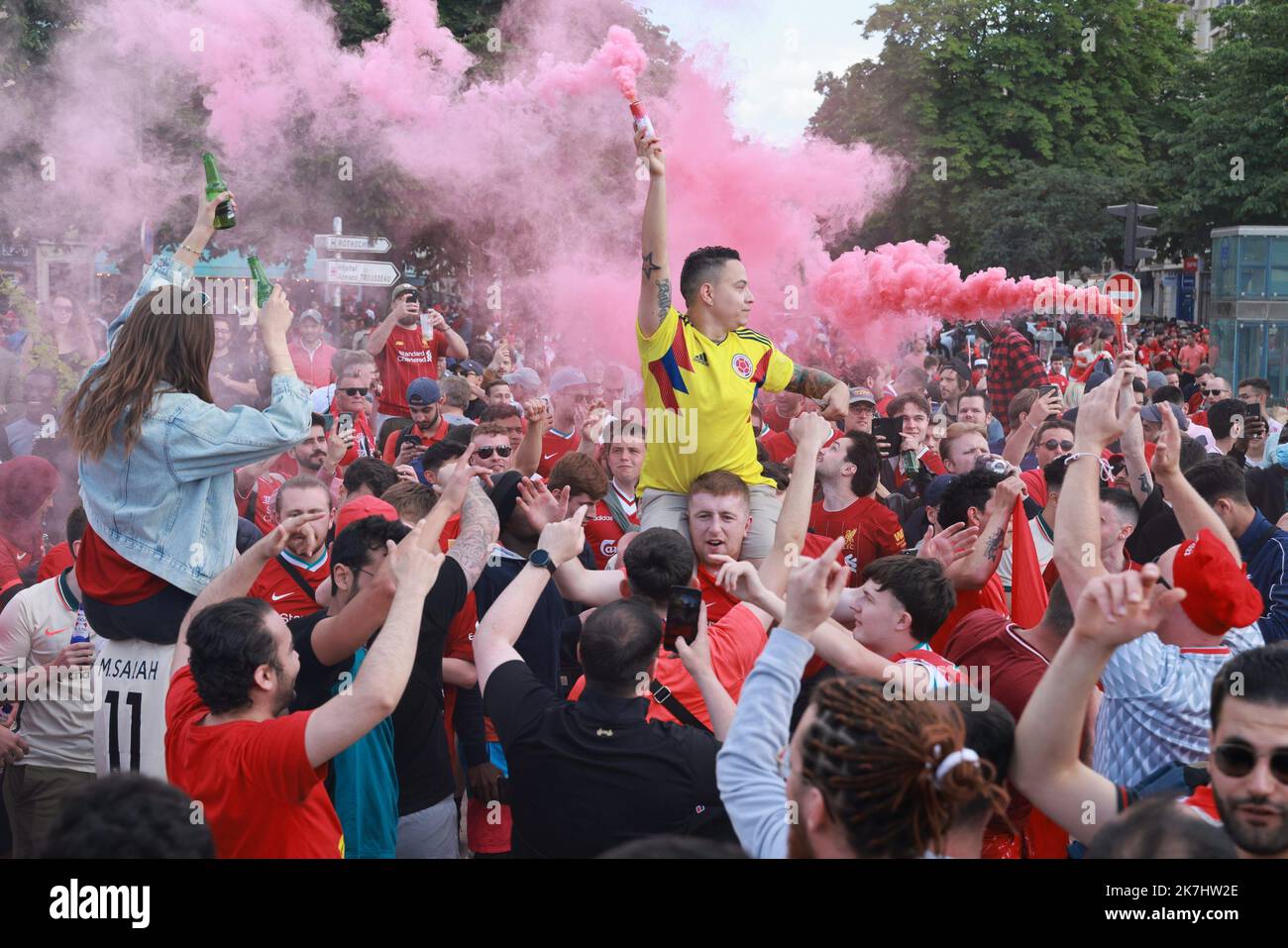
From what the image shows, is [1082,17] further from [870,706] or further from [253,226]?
[870,706]

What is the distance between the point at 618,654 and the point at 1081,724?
4.10 ft

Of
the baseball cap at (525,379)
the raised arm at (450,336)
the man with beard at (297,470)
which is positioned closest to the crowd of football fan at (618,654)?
the man with beard at (297,470)

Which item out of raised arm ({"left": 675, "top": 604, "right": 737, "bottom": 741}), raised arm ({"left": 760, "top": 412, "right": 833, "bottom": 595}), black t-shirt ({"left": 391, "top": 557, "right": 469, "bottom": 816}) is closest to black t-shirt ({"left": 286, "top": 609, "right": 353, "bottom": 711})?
black t-shirt ({"left": 391, "top": 557, "right": 469, "bottom": 816})

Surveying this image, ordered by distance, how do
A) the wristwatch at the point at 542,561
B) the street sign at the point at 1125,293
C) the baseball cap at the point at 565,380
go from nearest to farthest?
the wristwatch at the point at 542,561 < the street sign at the point at 1125,293 < the baseball cap at the point at 565,380

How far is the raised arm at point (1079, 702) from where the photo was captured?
259 centimetres

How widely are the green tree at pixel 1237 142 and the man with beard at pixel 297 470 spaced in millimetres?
30316

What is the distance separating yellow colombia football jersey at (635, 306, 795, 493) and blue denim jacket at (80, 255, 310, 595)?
1992mm

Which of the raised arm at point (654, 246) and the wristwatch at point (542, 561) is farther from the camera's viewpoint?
the raised arm at point (654, 246)

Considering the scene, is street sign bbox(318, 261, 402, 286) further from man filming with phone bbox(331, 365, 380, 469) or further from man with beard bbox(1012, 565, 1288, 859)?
man with beard bbox(1012, 565, 1288, 859)

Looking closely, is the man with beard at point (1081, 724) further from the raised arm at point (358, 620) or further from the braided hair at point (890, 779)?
the raised arm at point (358, 620)

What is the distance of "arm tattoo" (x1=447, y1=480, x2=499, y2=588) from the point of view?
14.8 ft

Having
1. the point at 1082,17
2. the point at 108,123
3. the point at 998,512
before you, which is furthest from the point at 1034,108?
the point at 998,512

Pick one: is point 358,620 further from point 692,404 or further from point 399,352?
point 399,352

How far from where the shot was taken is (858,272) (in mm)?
11555
